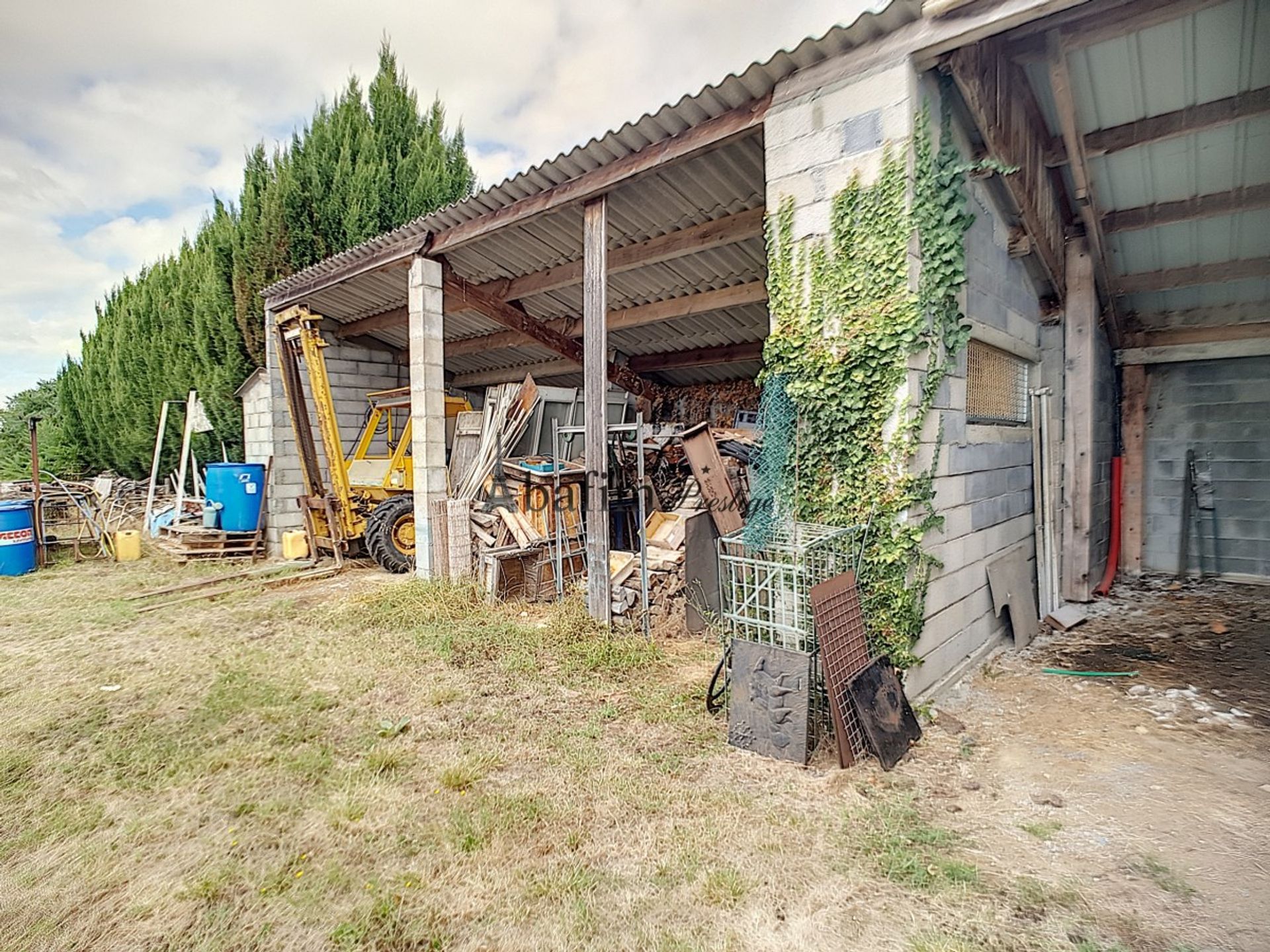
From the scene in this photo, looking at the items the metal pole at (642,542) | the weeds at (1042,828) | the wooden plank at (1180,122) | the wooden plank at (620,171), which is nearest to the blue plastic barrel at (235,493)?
the wooden plank at (620,171)

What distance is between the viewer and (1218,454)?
6.42m

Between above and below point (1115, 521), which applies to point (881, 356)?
above

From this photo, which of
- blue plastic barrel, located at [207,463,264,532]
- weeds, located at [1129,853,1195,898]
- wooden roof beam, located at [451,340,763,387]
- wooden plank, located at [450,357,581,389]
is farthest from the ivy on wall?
blue plastic barrel, located at [207,463,264,532]

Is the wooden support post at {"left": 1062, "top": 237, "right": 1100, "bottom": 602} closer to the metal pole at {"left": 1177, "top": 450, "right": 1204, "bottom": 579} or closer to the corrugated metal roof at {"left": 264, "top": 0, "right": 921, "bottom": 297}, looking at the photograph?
the metal pole at {"left": 1177, "top": 450, "right": 1204, "bottom": 579}

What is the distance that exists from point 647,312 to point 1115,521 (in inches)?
229

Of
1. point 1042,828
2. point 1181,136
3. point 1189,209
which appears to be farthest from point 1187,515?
point 1042,828

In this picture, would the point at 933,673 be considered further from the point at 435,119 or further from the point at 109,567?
the point at 435,119

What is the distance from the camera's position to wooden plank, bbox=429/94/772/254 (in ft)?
12.3

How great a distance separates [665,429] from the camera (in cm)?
705

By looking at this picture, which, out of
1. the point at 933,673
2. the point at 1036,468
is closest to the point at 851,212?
the point at 933,673

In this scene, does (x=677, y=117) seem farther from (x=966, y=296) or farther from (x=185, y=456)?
(x=185, y=456)

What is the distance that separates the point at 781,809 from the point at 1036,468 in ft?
14.2

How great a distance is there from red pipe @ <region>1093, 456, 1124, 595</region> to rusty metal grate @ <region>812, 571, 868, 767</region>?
5.19 metres

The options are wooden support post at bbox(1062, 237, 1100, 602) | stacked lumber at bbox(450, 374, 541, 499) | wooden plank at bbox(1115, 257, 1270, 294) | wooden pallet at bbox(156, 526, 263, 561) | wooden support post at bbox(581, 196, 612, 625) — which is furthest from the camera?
wooden pallet at bbox(156, 526, 263, 561)
